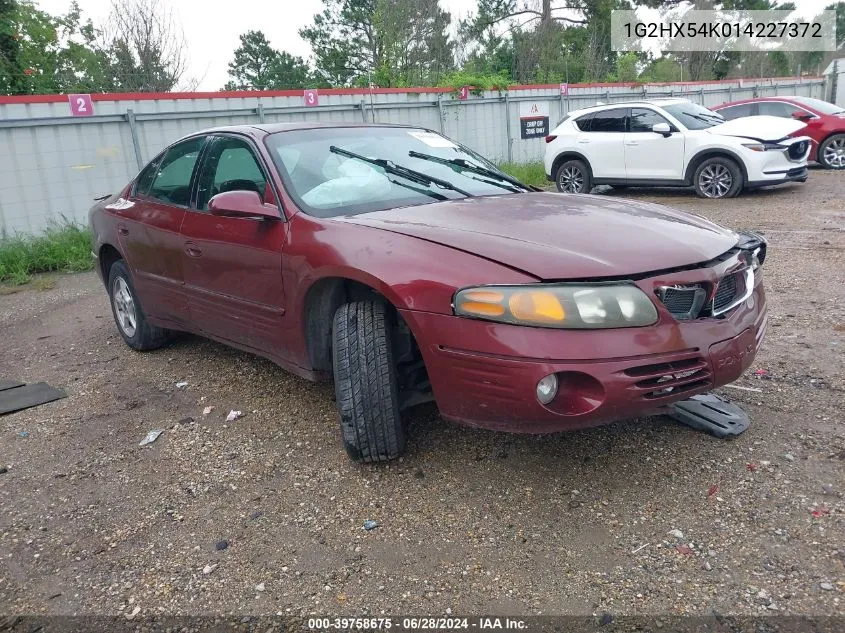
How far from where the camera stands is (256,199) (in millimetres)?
3311

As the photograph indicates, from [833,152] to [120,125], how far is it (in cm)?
1310

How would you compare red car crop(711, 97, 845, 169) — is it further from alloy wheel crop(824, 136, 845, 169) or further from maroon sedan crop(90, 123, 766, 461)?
maroon sedan crop(90, 123, 766, 461)

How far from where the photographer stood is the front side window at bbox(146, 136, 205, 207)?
4134 mm

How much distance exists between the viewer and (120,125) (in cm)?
1017

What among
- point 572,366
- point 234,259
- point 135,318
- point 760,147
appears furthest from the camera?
A: point 760,147

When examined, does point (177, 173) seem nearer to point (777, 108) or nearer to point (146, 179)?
point (146, 179)

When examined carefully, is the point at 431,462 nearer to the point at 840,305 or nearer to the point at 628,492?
the point at 628,492

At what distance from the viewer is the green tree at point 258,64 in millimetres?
47062

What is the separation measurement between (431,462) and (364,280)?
897 mm

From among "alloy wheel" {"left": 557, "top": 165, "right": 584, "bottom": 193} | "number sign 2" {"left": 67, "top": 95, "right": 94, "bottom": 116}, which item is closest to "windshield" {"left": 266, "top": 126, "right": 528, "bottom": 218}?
"number sign 2" {"left": 67, "top": 95, "right": 94, "bottom": 116}

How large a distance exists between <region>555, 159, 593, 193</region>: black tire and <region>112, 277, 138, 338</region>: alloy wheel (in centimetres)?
886

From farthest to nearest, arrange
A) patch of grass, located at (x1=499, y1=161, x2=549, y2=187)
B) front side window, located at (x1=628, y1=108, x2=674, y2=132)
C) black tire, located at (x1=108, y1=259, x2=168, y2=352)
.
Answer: patch of grass, located at (x1=499, y1=161, x2=549, y2=187)
front side window, located at (x1=628, y1=108, x2=674, y2=132)
black tire, located at (x1=108, y1=259, x2=168, y2=352)

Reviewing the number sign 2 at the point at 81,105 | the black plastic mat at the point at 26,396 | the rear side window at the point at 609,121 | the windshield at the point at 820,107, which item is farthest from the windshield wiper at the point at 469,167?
the windshield at the point at 820,107

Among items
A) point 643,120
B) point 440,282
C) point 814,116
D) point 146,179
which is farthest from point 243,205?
point 814,116
